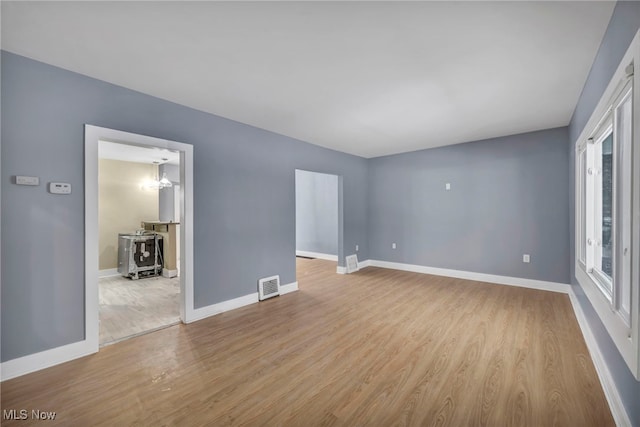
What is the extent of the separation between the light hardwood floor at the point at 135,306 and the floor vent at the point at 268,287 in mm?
1047

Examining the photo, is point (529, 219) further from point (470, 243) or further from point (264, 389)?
point (264, 389)

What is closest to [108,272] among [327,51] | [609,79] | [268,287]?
[268,287]

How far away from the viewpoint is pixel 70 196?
2293 millimetres

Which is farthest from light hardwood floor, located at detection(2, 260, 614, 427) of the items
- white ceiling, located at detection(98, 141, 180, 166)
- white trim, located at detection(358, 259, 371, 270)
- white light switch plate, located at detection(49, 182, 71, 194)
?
white ceiling, located at detection(98, 141, 180, 166)

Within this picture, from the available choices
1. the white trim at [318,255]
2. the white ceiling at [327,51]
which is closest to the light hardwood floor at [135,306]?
the white ceiling at [327,51]

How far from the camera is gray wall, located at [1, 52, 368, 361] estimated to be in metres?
2.04

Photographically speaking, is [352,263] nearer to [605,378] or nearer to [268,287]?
[268,287]

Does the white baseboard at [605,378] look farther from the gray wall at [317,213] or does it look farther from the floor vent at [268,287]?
the gray wall at [317,213]

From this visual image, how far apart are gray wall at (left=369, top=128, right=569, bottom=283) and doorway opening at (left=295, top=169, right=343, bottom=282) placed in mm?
1218

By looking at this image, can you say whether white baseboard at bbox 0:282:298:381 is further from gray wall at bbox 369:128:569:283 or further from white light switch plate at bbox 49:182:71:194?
gray wall at bbox 369:128:569:283

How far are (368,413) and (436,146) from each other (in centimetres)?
465

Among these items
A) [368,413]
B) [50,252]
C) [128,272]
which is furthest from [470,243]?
[128,272]

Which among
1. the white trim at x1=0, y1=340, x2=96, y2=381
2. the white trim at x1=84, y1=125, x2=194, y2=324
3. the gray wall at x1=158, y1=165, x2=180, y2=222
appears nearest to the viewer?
the white trim at x1=0, y1=340, x2=96, y2=381

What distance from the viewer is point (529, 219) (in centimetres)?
Result: 427
